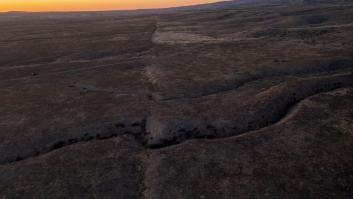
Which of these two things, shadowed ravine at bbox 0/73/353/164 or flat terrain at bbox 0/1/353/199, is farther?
shadowed ravine at bbox 0/73/353/164

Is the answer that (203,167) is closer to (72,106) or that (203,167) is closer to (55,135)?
(55,135)

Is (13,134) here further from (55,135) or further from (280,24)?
(280,24)

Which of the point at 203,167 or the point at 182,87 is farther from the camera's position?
the point at 182,87

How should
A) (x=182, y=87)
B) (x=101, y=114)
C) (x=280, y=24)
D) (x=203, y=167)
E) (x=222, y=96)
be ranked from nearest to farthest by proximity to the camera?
(x=203, y=167)
(x=101, y=114)
(x=222, y=96)
(x=182, y=87)
(x=280, y=24)

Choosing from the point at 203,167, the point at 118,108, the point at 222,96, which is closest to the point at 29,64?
the point at 118,108

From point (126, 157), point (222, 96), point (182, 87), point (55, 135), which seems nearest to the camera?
point (126, 157)

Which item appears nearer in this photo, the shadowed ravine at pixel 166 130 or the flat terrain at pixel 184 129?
the flat terrain at pixel 184 129

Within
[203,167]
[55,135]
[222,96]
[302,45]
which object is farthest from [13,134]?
[302,45]
